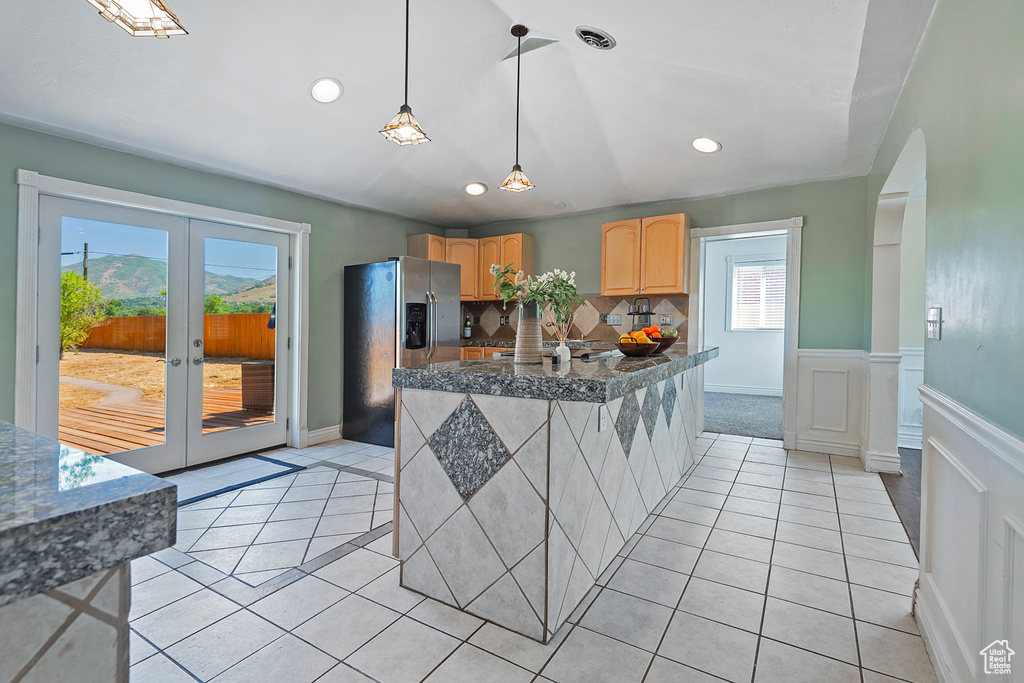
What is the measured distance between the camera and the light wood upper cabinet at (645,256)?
15.1 ft

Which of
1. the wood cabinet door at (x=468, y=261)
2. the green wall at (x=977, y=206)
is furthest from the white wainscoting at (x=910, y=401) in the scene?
the wood cabinet door at (x=468, y=261)

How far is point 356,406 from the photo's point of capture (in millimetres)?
4840

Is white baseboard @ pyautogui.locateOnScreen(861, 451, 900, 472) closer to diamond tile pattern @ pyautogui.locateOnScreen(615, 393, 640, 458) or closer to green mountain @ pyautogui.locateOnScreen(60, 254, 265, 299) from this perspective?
diamond tile pattern @ pyautogui.locateOnScreen(615, 393, 640, 458)

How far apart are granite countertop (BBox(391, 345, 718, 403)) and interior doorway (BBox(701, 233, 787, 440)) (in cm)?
622

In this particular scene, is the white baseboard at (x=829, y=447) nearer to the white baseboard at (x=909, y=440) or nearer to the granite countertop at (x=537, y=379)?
the white baseboard at (x=909, y=440)

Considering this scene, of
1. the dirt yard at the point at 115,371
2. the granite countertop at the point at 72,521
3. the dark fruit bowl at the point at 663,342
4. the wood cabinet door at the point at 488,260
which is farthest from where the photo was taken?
the wood cabinet door at the point at 488,260

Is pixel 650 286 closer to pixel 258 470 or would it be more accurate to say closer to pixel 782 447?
pixel 782 447

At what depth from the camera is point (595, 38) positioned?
296 centimetres

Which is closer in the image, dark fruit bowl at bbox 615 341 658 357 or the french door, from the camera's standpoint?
dark fruit bowl at bbox 615 341 658 357

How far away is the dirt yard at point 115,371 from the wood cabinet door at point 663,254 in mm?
3841

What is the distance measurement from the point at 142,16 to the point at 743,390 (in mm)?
8620

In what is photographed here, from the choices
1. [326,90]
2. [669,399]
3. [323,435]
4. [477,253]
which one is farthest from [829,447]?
[326,90]

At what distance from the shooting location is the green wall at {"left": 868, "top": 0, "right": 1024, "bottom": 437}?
118cm

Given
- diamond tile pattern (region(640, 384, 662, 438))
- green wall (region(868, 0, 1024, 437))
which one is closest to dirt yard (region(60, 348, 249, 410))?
diamond tile pattern (region(640, 384, 662, 438))
